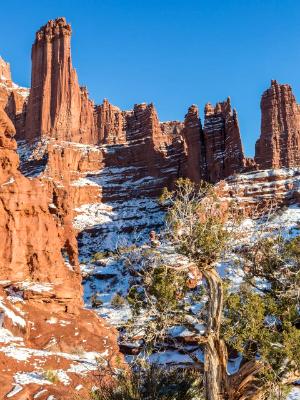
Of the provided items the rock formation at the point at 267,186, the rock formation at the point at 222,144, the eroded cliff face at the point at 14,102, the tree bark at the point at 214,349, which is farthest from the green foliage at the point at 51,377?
the eroded cliff face at the point at 14,102

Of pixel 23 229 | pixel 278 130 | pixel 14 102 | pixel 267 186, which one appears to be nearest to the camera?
pixel 23 229

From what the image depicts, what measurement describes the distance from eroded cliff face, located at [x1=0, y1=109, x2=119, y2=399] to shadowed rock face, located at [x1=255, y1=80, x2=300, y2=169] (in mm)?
74689

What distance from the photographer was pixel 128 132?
162 m

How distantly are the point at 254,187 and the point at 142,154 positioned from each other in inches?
1934

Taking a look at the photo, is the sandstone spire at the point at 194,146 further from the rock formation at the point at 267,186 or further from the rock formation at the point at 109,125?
the rock formation at the point at 109,125

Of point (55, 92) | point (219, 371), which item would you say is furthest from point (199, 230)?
point (55, 92)

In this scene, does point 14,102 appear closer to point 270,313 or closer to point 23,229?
point 23,229

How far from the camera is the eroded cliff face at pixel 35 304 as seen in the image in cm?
1792

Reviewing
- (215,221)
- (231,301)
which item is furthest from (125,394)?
(215,221)

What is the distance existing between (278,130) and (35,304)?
9854 cm

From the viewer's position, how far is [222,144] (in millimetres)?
129250

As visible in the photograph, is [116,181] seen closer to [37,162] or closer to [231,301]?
[37,162]

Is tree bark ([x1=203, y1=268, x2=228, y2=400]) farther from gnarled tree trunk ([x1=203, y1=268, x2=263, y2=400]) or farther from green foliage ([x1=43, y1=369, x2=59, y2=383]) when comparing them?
green foliage ([x1=43, y1=369, x2=59, y2=383])

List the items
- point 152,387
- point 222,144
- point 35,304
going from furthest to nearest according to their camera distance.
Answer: point 222,144, point 35,304, point 152,387
